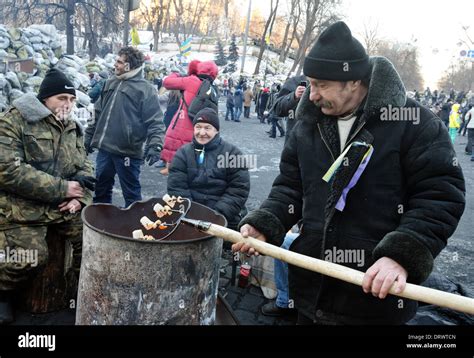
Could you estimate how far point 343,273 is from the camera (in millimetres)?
1834

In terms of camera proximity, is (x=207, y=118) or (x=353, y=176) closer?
(x=353, y=176)

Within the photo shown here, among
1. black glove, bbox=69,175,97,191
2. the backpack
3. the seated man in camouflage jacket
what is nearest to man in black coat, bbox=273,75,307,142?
the backpack

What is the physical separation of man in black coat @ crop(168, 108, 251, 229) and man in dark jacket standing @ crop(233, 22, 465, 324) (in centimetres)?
193

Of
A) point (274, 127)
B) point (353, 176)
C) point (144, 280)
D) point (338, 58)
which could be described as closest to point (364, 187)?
point (353, 176)

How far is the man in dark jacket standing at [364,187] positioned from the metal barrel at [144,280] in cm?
31

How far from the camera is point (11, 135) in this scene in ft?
10.4

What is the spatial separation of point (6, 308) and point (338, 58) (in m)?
3.05

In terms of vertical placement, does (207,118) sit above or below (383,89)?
below

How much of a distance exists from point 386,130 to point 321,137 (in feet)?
1.06

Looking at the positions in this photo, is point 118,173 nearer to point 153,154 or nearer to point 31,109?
point 153,154

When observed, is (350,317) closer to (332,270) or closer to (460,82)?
(332,270)

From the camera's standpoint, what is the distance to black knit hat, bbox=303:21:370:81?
2.00m

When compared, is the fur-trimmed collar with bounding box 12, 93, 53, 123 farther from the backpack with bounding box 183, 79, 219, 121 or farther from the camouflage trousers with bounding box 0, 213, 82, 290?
the backpack with bounding box 183, 79, 219, 121

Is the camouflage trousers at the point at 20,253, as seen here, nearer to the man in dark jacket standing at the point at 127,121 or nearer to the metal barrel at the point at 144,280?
the metal barrel at the point at 144,280
